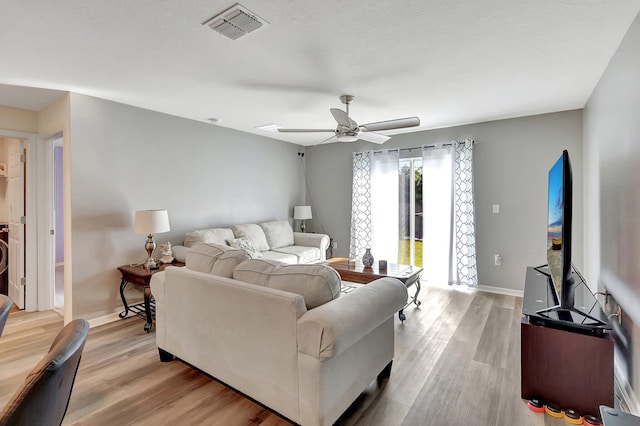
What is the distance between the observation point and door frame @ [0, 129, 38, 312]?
3658mm

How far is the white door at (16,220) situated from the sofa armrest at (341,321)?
4.01 m

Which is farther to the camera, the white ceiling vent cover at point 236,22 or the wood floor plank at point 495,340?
the wood floor plank at point 495,340

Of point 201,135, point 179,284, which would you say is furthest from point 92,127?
point 179,284

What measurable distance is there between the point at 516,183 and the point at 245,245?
3825 mm

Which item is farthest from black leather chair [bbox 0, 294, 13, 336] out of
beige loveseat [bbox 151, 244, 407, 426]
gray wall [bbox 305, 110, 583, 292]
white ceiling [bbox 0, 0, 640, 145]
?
gray wall [bbox 305, 110, 583, 292]

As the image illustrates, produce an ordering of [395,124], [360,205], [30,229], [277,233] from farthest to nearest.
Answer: [360,205], [277,233], [30,229], [395,124]

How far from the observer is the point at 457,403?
202cm

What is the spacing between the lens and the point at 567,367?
187 cm

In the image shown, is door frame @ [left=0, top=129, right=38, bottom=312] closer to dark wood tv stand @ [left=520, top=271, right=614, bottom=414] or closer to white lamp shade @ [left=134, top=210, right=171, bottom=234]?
white lamp shade @ [left=134, top=210, right=171, bottom=234]

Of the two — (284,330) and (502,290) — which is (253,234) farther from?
(502,290)

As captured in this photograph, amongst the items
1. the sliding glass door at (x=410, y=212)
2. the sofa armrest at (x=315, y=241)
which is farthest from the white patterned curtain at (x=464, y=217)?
the sofa armrest at (x=315, y=241)

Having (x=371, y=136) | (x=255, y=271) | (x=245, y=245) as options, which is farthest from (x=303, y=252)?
(x=255, y=271)

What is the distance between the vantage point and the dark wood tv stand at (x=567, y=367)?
5.85ft

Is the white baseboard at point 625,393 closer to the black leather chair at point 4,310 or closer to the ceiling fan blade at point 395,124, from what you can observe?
the ceiling fan blade at point 395,124
